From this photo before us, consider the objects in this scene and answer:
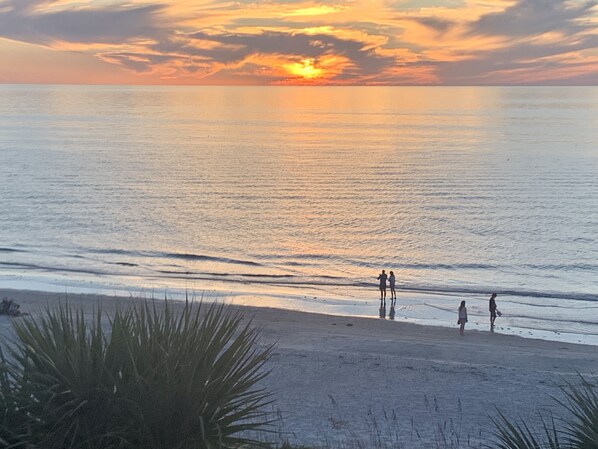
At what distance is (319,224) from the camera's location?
39.7 meters

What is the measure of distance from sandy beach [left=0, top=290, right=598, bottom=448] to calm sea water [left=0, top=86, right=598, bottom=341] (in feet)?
12.8

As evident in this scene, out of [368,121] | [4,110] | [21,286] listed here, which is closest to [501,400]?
[21,286]

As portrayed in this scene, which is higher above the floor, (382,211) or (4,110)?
(4,110)

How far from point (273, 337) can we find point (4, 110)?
174 m

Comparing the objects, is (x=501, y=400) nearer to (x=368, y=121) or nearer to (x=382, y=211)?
(x=382, y=211)

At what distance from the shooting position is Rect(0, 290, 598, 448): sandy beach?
35.7ft

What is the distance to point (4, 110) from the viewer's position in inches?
6900

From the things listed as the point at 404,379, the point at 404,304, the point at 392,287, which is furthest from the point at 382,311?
the point at 404,379

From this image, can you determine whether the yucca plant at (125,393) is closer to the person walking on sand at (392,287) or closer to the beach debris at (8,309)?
the beach debris at (8,309)

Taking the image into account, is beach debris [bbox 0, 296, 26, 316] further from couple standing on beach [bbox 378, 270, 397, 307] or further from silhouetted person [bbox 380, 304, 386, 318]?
couple standing on beach [bbox 378, 270, 397, 307]

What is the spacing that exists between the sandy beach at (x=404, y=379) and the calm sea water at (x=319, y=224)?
12.8 feet

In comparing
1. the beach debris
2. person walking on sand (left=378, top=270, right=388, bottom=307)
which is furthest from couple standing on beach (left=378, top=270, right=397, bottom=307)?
the beach debris

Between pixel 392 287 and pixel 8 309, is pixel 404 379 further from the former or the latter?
pixel 392 287

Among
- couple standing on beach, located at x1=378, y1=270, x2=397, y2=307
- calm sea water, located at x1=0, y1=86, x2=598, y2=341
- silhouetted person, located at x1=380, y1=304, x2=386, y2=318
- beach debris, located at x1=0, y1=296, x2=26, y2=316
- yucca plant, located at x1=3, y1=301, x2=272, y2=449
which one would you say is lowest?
yucca plant, located at x1=3, y1=301, x2=272, y2=449
